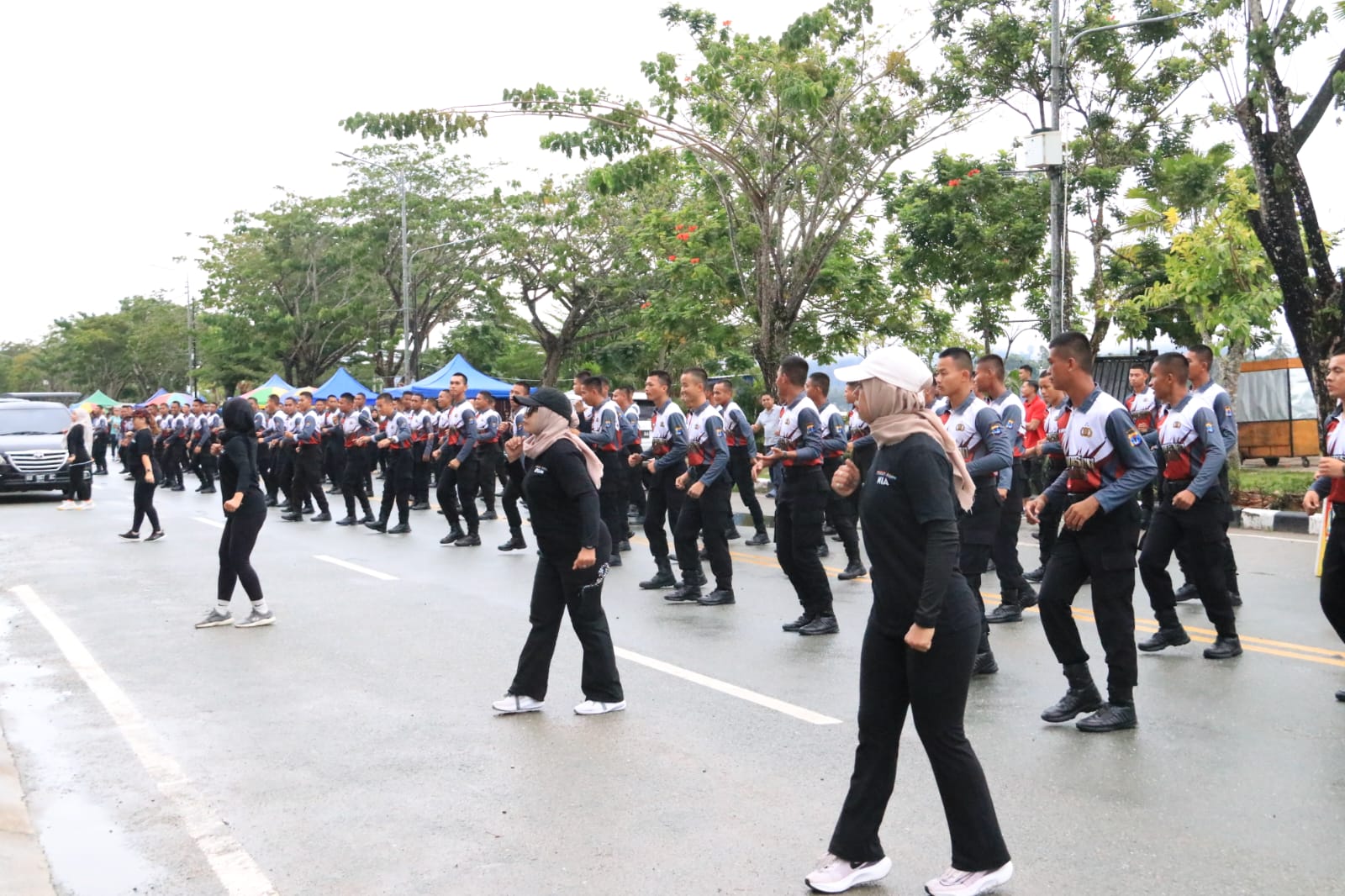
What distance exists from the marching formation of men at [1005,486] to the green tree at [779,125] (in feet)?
16.7

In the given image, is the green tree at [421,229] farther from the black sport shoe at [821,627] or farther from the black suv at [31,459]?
the black sport shoe at [821,627]

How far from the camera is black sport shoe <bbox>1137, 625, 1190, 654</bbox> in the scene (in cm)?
808

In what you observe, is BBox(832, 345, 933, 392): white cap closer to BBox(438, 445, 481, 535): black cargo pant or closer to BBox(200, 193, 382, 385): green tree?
BBox(438, 445, 481, 535): black cargo pant

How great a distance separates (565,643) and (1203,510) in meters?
4.17

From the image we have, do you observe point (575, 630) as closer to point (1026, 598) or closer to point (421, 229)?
point (1026, 598)

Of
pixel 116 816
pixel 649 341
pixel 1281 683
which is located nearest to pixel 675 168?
pixel 649 341

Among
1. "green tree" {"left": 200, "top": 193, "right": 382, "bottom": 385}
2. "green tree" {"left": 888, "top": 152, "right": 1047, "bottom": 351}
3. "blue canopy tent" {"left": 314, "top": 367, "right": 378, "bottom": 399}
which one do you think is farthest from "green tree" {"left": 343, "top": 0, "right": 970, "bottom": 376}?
"green tree" {"left": 200, "top": 193, "right": 382, "bottom": 385}

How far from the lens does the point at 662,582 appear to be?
443 inches

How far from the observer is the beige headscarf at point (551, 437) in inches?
263

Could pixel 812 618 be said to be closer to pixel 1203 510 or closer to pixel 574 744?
pixel 1203 510

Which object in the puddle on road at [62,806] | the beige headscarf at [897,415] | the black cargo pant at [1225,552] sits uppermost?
the beige headscarf at [897,415]

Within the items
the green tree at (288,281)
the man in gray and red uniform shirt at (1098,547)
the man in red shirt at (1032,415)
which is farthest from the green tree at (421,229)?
the man in gray and red uniform shirt at (1098,547)

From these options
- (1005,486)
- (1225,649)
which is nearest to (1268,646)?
(1225,649)

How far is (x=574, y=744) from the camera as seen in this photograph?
19.9 ft
